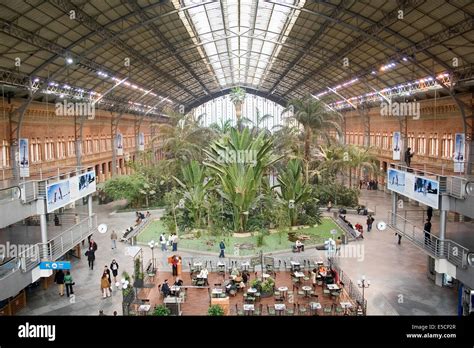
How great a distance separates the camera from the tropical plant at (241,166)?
2383 cm

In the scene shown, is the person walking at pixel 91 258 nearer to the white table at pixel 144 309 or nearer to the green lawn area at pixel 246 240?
the green lawn area at pixel 246 240

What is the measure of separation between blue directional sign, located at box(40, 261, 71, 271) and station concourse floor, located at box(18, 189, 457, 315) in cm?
153

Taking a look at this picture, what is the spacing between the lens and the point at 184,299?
1542 centimetres

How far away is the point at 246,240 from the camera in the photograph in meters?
23.5

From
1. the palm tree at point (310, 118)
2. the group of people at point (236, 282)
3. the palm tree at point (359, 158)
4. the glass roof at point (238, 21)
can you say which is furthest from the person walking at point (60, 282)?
the palm tree at point (359, 158)

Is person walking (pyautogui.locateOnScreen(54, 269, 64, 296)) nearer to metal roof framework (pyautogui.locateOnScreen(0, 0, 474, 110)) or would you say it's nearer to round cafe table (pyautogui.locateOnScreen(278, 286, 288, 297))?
round cafe table (pyautogui.locateOnScreen(278, 286, 288, 297))

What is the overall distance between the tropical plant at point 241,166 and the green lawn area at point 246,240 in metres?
1.70

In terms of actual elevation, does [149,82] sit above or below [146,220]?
above

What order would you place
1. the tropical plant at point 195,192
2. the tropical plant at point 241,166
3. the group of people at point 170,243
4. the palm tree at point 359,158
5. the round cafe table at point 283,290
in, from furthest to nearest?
the palm tree at point 359,158, the tropical plant at point 195,192, the tropical plant at point 241,166, the group of people at point 170,243, the round cafe table at point 283,290

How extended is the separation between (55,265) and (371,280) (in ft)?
36.6

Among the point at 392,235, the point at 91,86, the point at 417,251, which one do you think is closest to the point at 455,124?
the point at 392,235

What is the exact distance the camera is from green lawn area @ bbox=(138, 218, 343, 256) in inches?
869

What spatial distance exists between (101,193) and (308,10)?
21.2 metres

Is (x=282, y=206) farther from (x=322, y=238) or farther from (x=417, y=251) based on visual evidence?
(x=417, y=251)
